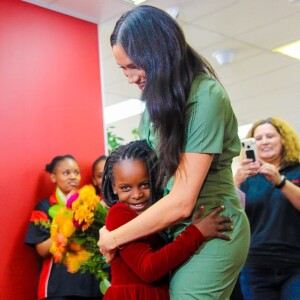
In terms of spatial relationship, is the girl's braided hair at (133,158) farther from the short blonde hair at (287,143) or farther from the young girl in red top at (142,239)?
the short blonde hair at (287,143)

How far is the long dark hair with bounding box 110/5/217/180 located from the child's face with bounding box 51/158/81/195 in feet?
8.01

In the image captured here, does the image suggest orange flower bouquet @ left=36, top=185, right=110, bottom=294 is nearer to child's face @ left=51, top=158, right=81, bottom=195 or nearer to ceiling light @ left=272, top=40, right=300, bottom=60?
child's face @ left=51, top=158, right=81, bottom=195

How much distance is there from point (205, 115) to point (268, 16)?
3846 millimetres

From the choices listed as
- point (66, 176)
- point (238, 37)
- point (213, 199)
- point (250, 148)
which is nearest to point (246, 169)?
point (250, 148)

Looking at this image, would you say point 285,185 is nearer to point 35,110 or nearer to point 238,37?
point 35,110

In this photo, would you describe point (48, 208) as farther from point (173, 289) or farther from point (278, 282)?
point (173, 289)

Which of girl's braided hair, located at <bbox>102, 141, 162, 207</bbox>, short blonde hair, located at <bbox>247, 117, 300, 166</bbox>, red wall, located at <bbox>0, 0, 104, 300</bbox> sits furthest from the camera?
red wall, located at <bbox>0, 0, 104, 300</bbox>

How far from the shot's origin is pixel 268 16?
5270 millimetres

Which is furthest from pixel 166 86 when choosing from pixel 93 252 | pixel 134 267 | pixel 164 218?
pixel 93 252

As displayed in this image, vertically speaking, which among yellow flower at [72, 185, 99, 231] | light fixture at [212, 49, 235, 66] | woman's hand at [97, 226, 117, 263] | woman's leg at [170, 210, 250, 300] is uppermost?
light fixture at [212, 49, 235, 66]

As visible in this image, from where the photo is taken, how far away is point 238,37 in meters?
5.70

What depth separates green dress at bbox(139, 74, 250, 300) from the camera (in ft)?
5.39

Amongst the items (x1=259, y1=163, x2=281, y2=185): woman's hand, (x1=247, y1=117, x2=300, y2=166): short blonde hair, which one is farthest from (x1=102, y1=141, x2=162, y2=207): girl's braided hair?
(x1=247, y1=117, x2=300, y2=166): short blonde hair

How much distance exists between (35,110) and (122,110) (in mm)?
3911
